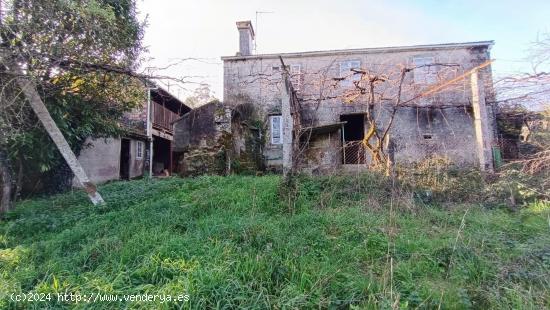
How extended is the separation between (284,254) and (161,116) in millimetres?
16000

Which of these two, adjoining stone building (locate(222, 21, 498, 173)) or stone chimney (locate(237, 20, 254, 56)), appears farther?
stone chimney (locate(237, 20, 254, 56))

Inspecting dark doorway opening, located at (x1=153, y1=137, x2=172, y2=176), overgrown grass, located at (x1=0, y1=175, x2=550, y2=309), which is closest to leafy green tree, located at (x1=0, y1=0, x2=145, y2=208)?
overgrown grass, located at (x1=0, y1=175, x2=550, y2=309)

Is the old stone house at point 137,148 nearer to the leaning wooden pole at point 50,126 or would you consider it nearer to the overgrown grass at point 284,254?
the leaning wooden pole at point 50,126

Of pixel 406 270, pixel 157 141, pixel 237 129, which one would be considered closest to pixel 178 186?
pixel 237 129

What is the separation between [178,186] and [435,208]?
6167mm

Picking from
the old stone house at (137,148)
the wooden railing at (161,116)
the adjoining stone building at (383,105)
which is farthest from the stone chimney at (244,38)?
the wooden railing at (161,116)

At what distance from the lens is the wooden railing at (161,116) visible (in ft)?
54.1

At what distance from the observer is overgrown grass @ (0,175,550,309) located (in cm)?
279

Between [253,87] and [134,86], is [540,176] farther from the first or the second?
[253,87]

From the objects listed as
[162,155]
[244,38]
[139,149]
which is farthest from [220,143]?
[162,155]

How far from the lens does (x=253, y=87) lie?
13.9 m

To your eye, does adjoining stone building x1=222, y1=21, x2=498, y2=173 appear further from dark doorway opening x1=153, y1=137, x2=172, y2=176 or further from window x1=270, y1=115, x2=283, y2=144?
dark doorway opening x1=153, y1=137, x2=172, y2=176

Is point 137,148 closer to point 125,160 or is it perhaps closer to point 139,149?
point 139,149

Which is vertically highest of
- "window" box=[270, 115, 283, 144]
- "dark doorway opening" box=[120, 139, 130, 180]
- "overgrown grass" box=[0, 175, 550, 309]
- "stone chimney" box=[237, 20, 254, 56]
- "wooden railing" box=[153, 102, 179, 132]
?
"stone chimney" box=[237, 20, 254, 56]
